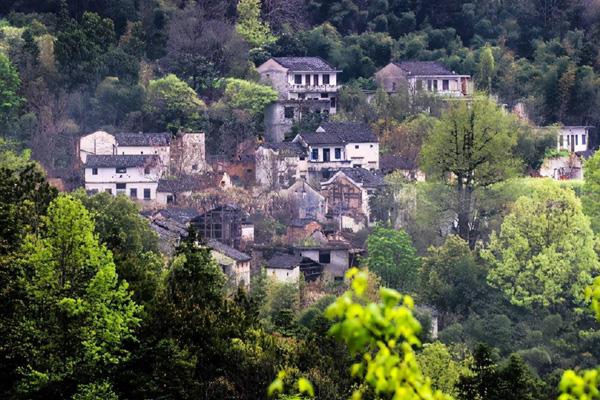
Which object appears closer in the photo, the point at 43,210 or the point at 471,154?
the point at 43,210

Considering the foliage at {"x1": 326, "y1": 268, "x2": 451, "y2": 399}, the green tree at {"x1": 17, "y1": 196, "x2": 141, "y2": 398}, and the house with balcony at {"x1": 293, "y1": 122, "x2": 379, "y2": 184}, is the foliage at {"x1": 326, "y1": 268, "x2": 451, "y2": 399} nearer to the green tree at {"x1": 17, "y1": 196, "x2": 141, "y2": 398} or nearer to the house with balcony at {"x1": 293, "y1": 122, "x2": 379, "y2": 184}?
the green tree at {"x1": 17, "y1": 196, "x2": 141, "y2": 398}

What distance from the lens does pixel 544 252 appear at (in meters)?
36.1

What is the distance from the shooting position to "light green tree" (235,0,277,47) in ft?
180

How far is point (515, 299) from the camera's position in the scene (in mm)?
35031

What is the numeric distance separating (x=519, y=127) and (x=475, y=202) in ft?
28.4

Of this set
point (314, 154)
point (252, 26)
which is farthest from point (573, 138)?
point (252, 26)

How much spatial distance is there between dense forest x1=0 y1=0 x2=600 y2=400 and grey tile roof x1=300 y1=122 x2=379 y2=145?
993 mm

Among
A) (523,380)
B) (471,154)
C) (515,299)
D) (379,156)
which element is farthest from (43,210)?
(379,156)

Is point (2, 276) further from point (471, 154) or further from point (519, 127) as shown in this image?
point (519, 127)

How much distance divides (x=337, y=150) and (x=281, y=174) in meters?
2.08

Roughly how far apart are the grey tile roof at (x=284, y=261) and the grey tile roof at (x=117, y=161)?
23.8ft

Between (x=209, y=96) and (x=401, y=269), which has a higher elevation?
(x=209, y=96)

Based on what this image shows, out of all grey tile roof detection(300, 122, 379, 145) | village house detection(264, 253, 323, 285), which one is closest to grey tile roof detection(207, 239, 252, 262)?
village house detection(264, 253, 323, 285)

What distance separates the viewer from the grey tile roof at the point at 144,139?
157 ft
